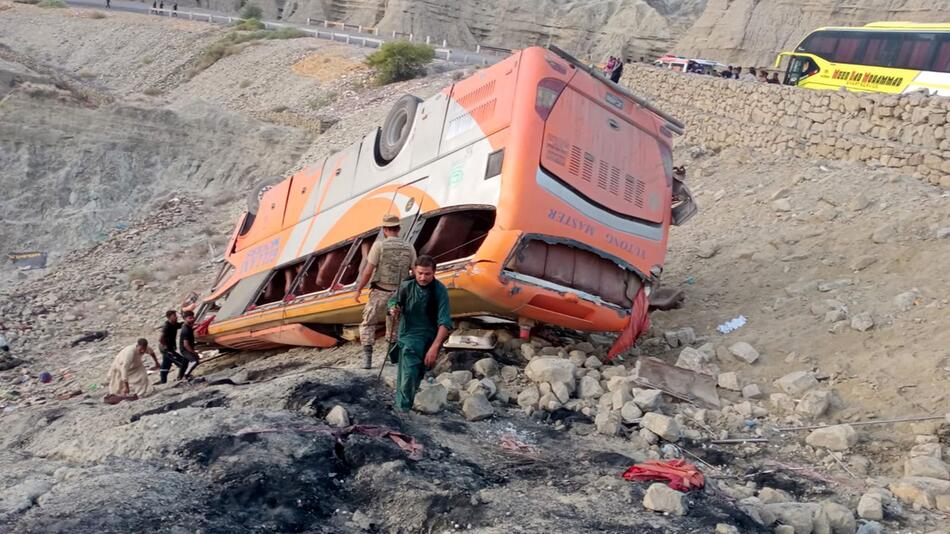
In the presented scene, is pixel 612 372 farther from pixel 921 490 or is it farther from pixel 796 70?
pixel 796 70

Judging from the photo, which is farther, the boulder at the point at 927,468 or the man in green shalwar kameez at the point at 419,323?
the boulder at the point at 927,468

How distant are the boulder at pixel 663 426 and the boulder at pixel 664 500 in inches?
49.1

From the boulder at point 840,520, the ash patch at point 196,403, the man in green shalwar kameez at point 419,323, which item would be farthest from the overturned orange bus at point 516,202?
the boulder at point 840,520

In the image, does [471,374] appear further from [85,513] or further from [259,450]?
[85,513]

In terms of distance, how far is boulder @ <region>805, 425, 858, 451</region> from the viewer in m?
5.74

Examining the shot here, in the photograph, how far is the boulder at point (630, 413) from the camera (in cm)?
589

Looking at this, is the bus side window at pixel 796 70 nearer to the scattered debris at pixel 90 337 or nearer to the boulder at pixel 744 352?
the boulder at pixel 744 352

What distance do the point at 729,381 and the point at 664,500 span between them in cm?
286

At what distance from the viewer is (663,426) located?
18.4 ft

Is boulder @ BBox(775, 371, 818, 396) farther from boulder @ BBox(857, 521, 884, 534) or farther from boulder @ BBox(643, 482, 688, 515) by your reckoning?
boulder @ BBox(643, 482, 688, 515)

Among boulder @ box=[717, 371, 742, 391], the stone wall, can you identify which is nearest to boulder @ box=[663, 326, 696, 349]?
boulder @ box=[717, 371, 742, 391]

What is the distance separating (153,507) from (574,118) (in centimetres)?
454

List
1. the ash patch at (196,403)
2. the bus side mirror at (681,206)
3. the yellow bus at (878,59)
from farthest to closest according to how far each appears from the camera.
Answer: the yellow bus at (878,59), the bus side mirror at (681,206), the ash patch at (196,403)

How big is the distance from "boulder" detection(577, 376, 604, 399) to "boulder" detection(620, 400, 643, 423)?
0.36 meters
